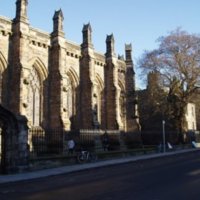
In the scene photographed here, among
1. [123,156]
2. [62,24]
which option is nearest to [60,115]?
[123,156]

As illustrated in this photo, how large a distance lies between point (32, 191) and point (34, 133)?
1186 cm

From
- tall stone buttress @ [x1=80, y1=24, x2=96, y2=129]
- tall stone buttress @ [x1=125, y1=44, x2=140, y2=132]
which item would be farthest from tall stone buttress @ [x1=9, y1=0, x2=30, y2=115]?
tall stone buttress @ [x1=125, y1=44, x2=140, y2=132]

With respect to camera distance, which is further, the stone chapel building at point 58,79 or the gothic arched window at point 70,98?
the gothic arched window at point 70,98

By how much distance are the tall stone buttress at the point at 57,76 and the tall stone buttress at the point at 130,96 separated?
13566 millimetres

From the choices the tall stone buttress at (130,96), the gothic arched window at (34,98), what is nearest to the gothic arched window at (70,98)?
the gothic arched window at (34,98)

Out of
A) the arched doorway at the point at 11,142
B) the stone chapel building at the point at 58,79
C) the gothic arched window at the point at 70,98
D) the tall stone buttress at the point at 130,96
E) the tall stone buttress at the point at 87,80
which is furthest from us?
the tall stone buttress at the point at 130,96

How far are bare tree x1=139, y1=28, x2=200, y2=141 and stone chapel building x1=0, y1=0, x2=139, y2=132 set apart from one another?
4633 mm

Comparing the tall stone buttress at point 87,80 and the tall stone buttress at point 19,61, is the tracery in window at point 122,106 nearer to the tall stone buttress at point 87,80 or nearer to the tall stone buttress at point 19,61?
the tall stone buttress at point 87,80

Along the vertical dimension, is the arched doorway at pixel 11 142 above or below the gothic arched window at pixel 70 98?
below

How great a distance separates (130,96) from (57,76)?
47.9 feet

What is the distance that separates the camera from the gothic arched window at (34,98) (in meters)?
30.8

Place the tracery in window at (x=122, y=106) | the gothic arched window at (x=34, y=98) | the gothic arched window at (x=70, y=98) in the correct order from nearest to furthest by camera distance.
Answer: the gothic arched window at (x=34, y=98) → the gothic arched window at (x=70, y=98) → the tracery in window at (x=122, y=106)

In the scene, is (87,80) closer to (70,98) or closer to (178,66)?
(70,98)

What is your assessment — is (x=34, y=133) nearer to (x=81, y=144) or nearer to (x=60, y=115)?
(x=81, y=144)
